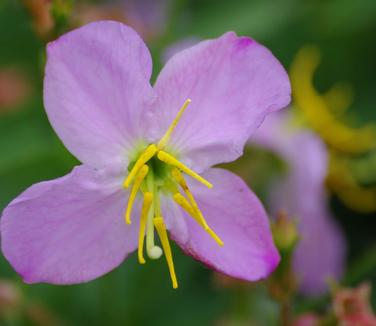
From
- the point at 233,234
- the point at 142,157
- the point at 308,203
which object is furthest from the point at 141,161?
the point at 308,203

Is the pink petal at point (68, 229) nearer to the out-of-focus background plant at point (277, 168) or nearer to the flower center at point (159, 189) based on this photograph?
the flower center at point (159, 189)

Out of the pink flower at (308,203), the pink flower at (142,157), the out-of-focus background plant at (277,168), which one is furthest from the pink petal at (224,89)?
the pink flower at (308,203)

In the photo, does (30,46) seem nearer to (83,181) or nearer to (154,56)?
(154,56)

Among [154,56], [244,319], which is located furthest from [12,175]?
[244,319]

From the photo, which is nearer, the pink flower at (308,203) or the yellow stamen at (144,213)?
the yellow stamen at (144,213)

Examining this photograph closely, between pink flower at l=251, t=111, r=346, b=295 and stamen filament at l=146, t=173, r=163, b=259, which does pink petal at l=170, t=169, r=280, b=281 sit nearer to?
stamen filament at l=146, t=173, r=163, b=259

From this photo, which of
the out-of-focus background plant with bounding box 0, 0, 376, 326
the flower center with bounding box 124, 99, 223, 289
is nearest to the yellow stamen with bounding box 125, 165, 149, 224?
the flower center with bounding box 124, 99, 223, 289

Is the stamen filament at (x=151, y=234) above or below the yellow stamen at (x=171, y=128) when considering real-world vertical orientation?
below
